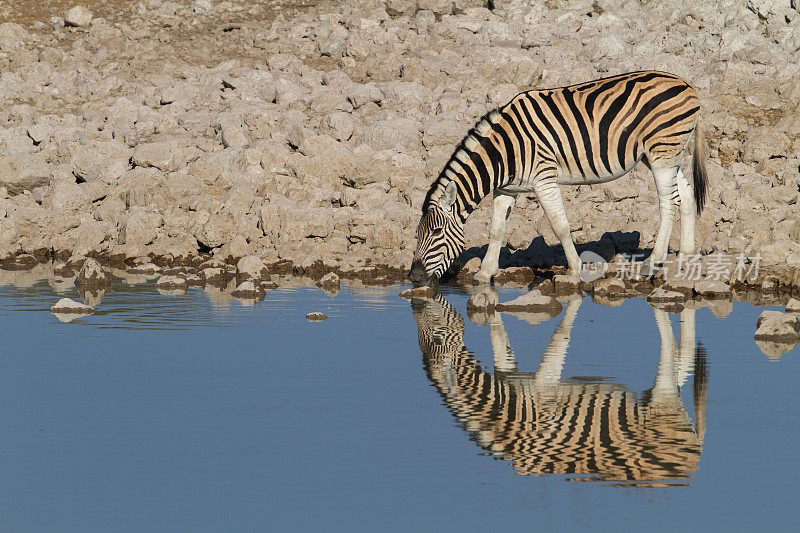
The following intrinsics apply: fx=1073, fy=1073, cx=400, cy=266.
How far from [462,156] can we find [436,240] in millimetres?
1106

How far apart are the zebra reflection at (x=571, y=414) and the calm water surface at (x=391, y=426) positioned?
21 mm

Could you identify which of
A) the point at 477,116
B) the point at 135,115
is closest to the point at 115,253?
the point at 135,115

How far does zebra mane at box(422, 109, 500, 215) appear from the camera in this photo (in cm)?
1343

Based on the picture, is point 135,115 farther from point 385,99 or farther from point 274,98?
point 385,99

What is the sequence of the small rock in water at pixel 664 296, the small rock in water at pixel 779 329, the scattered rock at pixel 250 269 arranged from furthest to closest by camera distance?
the scattered rock at pixel 250 269 < the small rock in water at pixel 664 296 < the small rock in water at pixel 779 329

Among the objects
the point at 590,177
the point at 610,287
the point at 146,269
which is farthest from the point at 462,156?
the point at 146,269

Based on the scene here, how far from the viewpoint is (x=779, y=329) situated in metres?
9.72

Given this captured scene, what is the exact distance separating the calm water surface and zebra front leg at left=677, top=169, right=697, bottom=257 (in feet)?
9.74

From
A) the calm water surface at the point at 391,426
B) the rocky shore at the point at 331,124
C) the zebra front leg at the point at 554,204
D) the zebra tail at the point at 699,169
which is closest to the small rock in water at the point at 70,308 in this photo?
the calm water surface at the point at 391,426

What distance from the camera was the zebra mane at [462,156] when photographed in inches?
529

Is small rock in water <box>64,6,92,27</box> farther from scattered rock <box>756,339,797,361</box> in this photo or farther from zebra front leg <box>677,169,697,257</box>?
scattered rock <box>756,339,797,361</box>

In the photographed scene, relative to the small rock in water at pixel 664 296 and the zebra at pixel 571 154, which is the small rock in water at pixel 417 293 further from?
the small rock in water at pixel 664 296

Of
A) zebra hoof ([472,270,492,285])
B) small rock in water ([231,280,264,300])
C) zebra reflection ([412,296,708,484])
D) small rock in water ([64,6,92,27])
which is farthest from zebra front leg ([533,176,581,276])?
small rock in water ([64,6,92,27])

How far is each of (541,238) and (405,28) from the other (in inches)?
397
